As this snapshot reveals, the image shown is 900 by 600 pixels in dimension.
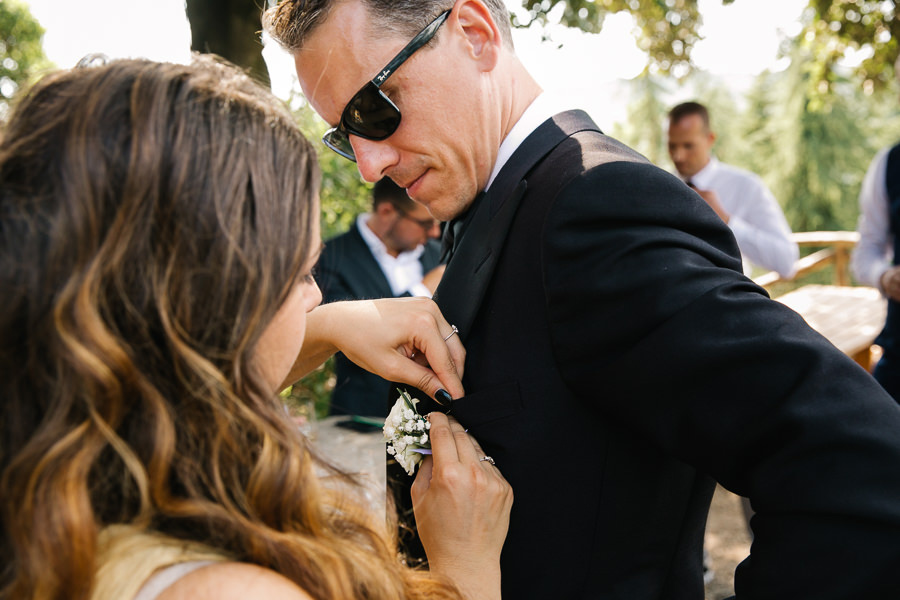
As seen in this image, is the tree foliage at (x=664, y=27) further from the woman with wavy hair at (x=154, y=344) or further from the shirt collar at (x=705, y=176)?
the woman with wavy hair at (x=154, y=344)

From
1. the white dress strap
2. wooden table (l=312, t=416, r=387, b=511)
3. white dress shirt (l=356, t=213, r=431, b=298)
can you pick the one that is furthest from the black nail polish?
white dress shirt (l=356, t=213, r=431, b=298)

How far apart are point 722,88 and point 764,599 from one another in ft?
117

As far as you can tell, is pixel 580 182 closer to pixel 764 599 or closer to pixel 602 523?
pixel 602 523

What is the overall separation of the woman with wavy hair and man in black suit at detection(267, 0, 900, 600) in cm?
42

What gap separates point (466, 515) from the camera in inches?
49.8

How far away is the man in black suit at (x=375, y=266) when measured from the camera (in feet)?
15.0

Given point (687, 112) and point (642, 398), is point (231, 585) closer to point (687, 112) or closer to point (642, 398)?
point (642, 398)

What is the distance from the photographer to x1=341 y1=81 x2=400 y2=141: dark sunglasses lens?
150 cm

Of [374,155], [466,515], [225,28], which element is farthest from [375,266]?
[466,515]

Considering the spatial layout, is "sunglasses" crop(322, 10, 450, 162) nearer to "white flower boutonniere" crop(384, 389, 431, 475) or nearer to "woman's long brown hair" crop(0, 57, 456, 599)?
"woman's long brown hair" crop(0, 57, 456, 599)

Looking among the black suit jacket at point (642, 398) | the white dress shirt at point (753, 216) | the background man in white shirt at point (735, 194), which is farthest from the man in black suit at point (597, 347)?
the white dress shirt at point (753, 216)

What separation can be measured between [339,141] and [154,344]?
Answer: 0.95 meters

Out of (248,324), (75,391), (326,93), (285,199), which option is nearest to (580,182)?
(285,199)

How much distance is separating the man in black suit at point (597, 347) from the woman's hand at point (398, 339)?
0.15 ft
